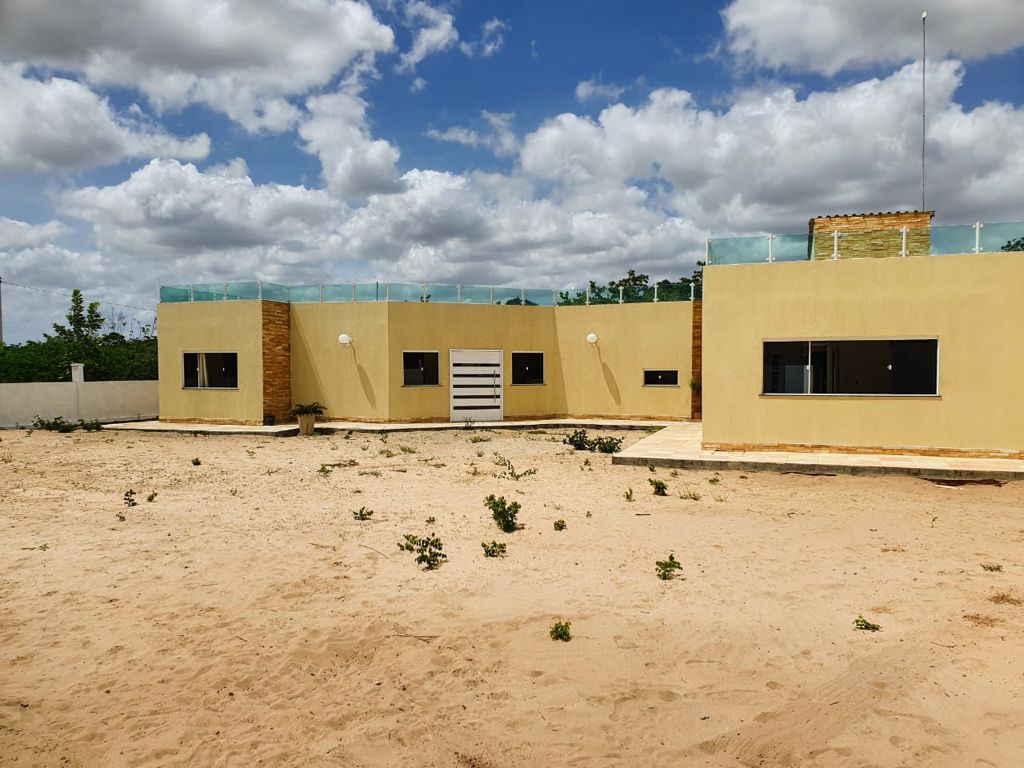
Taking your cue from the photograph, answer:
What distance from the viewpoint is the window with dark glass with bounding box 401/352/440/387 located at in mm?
18516

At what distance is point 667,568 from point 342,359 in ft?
46.0

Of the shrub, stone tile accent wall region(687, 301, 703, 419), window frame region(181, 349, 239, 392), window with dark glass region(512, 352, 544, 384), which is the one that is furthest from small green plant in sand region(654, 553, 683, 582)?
window frame region(181, 349, 239, 392)

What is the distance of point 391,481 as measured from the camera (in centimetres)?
1077

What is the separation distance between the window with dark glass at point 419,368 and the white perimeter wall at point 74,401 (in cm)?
928

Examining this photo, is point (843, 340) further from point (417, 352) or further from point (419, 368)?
point (419, 368)

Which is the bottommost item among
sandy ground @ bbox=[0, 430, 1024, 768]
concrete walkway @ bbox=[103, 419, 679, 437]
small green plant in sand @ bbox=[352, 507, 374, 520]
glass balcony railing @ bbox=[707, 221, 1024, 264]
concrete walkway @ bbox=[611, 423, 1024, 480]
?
sandy ground @ bbox=[0, 430, 1024, 768]

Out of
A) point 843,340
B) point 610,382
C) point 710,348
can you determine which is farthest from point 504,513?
point 610,382

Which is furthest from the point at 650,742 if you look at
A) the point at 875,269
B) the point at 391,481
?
the point at 875,269

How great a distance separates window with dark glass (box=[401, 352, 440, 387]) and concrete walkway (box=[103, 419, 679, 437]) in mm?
1253

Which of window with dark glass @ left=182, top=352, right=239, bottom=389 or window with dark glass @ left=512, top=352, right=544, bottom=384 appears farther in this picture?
window with dark glass @ left=512, top=352, right=544, bottom=384

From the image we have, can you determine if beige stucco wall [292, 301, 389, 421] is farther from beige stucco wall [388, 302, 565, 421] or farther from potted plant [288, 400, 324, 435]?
potted plant [288, 400, 324, 435]

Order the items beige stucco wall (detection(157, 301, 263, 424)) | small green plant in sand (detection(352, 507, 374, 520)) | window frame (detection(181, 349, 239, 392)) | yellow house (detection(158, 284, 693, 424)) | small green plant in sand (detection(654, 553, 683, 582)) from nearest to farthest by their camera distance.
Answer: small green plant in sand (detection(654, 553, 683, 582)), small green plant in sand (detection(352, 507, 374, 520)), beige stucco wall (detection(157, 301, 263, 424)), yellow house (detection(158, 284, 693, 424)), window frame (detection(181, 349, 239, 392))

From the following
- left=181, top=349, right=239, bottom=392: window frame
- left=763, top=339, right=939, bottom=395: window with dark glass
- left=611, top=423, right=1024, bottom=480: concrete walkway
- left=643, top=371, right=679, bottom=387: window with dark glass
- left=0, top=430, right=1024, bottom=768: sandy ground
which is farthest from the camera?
left=643, top=371, right=679, bottom=387: window with dark glass

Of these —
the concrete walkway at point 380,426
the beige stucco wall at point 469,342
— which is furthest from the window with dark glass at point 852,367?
the beige stucco wall at point 469,342
